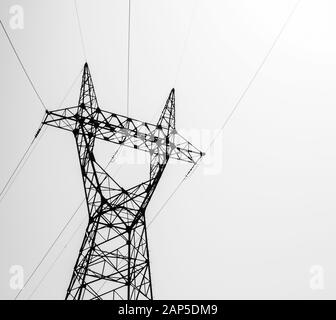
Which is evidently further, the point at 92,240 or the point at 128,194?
the point at 128,194

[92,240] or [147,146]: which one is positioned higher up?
[147,146]

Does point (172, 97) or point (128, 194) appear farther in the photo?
point (172, 97)
